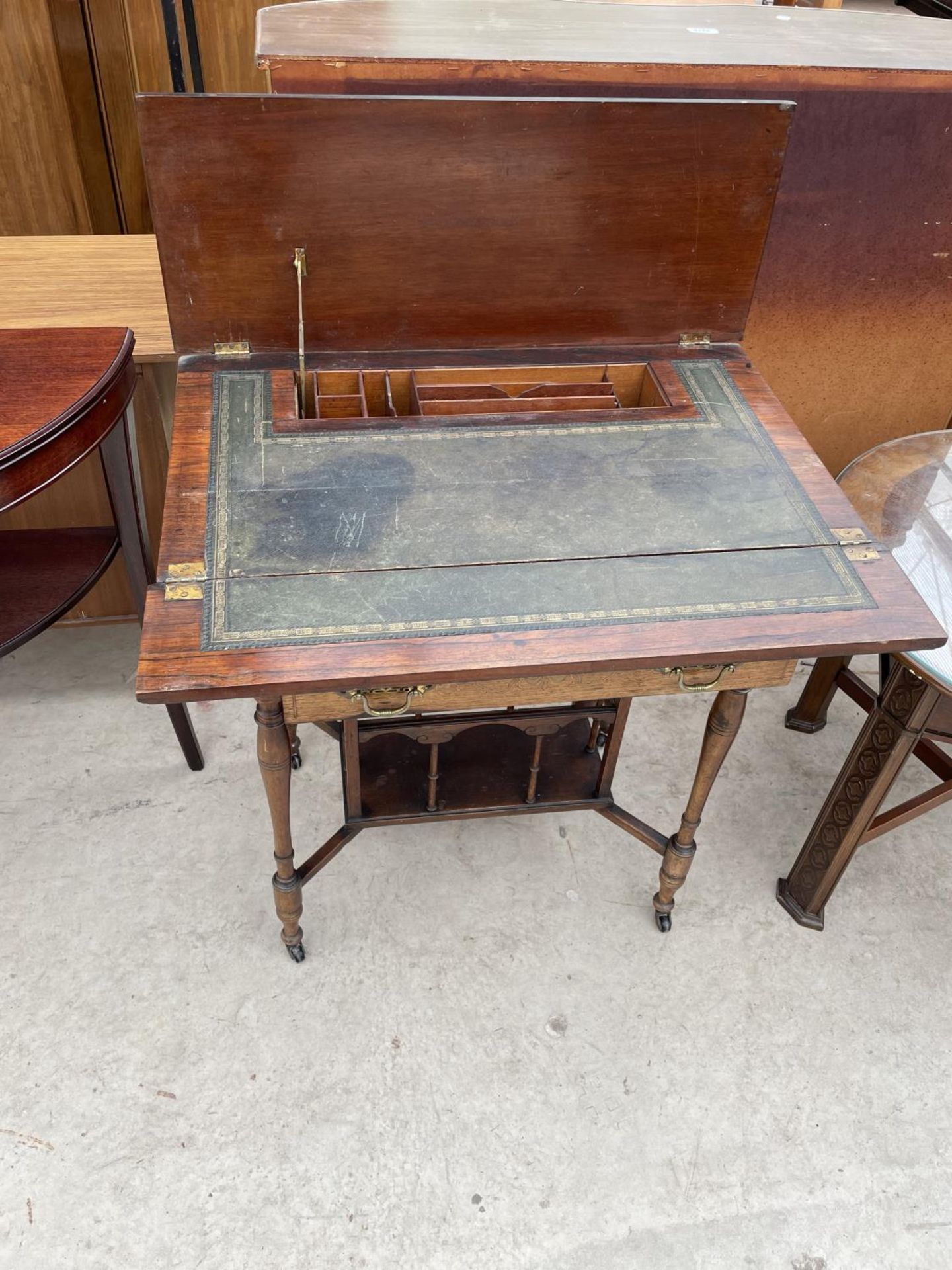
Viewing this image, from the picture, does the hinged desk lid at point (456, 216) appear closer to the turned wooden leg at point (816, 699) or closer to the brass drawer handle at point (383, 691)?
the brass drawer handle at point (383, 691)

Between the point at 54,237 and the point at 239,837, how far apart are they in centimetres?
171

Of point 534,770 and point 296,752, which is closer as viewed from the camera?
point 534,770

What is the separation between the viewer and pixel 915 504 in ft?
7.44

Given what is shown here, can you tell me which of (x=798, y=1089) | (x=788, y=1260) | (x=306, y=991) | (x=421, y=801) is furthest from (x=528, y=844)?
(x=788, y=1260)

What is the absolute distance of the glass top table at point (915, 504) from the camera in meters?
2.07

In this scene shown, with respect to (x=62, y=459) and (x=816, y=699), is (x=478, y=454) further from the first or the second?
(x=816, y=699)

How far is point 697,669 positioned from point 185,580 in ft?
2.88

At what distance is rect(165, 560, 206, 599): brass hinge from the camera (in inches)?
59.8

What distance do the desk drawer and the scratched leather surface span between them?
117mm

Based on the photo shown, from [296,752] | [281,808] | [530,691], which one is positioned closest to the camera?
[530,691]

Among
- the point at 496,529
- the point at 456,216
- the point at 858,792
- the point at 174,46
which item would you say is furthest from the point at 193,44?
the point at 858,792

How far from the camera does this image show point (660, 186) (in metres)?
1.98

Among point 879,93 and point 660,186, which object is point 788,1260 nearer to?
point 660,186

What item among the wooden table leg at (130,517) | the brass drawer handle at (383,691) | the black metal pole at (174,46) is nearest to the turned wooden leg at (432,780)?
the brass drawer handle at (383,691)
